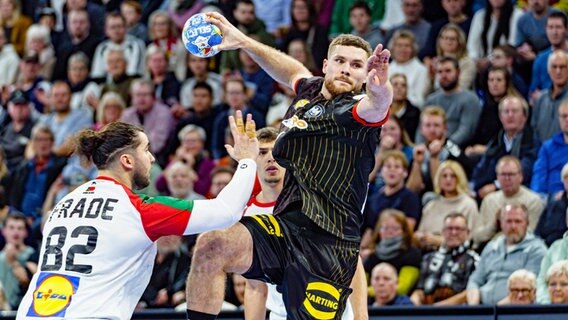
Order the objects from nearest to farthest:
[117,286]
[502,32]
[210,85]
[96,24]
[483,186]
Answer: [117,286] < [483,186] < [502,32] < [210,85] < [96,24]

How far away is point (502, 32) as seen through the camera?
51.4ft

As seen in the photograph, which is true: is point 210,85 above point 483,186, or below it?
above

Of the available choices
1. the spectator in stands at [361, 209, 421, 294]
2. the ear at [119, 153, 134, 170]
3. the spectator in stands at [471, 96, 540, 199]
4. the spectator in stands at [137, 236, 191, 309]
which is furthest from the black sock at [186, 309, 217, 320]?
the spectator in stands at [471, 96, 540, 199]

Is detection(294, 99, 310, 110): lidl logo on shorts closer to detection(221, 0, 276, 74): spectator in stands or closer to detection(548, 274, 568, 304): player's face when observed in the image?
detection(548, 274, 568, 304): player's face

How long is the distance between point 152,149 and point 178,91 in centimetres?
119

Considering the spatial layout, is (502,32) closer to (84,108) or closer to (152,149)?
(152,149)

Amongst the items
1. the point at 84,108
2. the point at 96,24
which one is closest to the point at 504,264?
the point at 84,108

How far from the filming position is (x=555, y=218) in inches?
508

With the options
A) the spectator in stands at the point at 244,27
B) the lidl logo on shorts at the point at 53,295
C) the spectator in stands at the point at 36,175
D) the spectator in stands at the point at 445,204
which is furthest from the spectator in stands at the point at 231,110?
the lidl logo on shorts at the point at 53,295

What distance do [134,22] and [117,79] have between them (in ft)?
4.03

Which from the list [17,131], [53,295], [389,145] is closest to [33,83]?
[17,131]

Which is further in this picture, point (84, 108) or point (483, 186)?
point (84, 108)

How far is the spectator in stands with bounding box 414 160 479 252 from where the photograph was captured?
1357 cm

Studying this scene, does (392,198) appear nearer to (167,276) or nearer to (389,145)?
(389,145)
